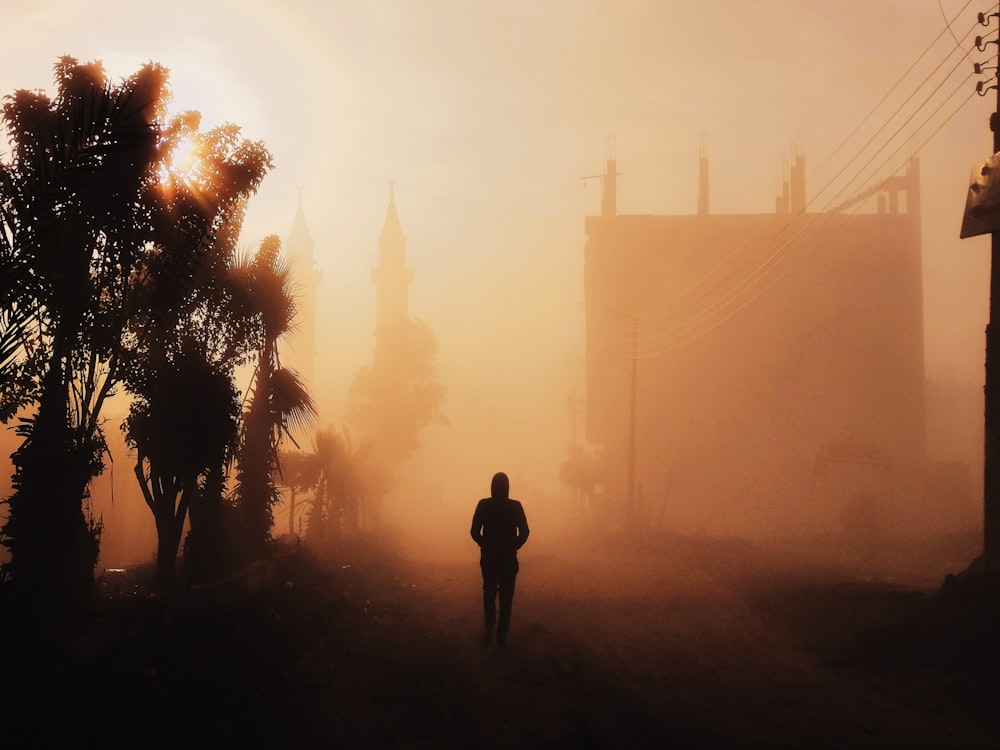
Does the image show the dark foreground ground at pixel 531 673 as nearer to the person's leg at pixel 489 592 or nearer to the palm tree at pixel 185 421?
the person's leg at pixel 489 592

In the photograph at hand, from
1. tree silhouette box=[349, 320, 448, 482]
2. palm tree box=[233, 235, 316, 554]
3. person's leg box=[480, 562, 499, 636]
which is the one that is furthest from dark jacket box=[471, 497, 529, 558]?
tree silhouette box=[349, 320, 448, 482]

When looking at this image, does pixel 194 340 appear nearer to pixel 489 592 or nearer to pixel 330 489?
pixel 489 592

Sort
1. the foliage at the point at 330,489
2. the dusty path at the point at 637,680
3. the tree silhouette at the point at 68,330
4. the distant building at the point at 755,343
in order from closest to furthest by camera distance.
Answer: the dusty path at the point at 637,680
the tree silhouette at the point at 68,330
the foliage at the point at 330,489
the distant building at the point at 755,343

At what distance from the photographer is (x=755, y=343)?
211 ft

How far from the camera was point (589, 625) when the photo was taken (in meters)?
11.9

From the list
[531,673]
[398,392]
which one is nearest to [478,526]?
[531,673]

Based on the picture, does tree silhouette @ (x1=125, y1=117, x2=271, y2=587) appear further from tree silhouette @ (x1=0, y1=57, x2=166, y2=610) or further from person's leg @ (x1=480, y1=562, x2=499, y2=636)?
person's leg @ (x1=480, y1=562, x2=499, y2=636)

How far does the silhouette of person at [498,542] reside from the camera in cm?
1026

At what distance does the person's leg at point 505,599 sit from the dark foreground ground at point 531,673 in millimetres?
339

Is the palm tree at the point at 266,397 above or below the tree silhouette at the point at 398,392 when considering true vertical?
below

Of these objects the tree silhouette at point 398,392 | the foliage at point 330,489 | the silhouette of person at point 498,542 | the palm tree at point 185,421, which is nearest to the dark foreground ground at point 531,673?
the silhouette of person at point 498,542

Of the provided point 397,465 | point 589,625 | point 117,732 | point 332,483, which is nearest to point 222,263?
point 589,625

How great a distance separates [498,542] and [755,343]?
2265 inches

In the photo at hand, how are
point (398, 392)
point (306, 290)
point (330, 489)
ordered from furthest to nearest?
1. point (306, 290)
2. point (398, 392)
3. point (330, 489)
